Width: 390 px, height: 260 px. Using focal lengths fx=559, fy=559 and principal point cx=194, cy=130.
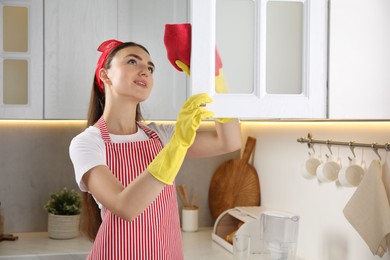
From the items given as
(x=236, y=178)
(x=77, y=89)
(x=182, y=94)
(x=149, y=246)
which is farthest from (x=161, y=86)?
(x=149, y=246)

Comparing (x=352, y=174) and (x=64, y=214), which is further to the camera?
(x=64, y=214)

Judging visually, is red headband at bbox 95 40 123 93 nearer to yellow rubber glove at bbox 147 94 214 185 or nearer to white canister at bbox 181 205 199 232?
yellow rubber glove at bbox 147 94 214 185

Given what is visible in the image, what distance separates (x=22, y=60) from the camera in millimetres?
2346

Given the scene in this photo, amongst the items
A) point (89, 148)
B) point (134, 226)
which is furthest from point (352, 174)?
point (89, 148)

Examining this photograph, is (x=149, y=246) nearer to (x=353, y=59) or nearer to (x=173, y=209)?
(x=173, y=209)

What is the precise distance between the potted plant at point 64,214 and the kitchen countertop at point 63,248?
0.12ft

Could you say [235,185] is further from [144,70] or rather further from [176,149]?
[176,149]

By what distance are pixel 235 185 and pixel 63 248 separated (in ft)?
2.86

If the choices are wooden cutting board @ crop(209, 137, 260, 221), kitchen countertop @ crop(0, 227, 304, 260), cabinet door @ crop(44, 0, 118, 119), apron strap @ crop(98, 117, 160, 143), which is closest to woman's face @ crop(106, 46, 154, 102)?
apron strap @ crop(98, 117, 160, 143)

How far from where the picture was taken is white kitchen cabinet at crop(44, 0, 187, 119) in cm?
235

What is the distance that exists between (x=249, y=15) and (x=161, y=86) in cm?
109

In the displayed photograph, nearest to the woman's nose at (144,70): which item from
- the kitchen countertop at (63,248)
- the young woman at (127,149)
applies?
the young woman at (127,149)

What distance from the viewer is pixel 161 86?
2441mm

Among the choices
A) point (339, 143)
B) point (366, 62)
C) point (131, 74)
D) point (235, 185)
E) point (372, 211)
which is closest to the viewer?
point (366, 62)
